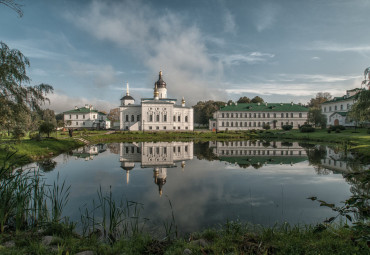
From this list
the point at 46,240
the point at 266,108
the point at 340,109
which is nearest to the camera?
the point at 46,240

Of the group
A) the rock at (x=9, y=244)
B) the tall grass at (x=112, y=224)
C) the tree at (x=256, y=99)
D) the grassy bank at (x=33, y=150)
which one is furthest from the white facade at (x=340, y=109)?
the rock at (x=9, y=244)

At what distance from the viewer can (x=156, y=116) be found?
52125 mm

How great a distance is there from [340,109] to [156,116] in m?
44.4

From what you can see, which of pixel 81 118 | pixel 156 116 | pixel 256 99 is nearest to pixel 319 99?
pixel 256 99

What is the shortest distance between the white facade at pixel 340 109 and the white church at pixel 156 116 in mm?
34325

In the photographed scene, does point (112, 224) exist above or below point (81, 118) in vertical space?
below

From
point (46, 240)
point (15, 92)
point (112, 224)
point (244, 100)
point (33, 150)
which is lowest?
point (112, 224)

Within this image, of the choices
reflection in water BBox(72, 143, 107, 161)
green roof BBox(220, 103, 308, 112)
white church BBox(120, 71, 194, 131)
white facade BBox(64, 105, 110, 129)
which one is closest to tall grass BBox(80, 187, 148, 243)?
reflection in water BBox(72, 143, 107, 161)

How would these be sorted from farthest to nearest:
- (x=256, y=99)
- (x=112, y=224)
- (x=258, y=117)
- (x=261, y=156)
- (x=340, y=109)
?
(x=256, y=99) < (x=258, y=117) < (x=340, y=109) < (x=261, y=156) < (x=112, y=224)

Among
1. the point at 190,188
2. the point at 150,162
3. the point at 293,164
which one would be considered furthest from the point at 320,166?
the point at 150,162

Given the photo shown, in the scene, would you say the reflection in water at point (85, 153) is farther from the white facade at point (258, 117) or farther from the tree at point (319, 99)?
the tree at point (319, 99)

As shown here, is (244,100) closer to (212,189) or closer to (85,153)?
(85,153)

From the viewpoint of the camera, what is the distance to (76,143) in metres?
28.3

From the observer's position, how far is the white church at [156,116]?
51625 mm
